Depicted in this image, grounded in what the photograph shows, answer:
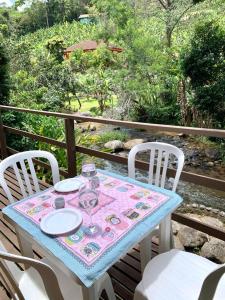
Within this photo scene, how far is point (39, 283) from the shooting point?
1431mm

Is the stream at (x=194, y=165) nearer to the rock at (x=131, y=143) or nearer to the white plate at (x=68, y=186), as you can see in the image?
the rock at (x=131, y=143)

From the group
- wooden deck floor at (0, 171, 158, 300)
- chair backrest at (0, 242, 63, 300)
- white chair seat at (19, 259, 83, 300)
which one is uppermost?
chair backrest at (0, 242, 63, 300)

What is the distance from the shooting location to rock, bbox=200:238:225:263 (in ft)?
→ 10.0

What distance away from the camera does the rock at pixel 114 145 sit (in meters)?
7.79

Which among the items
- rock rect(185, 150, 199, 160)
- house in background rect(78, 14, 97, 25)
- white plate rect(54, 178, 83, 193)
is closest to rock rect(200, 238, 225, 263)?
white plate rect(54, 178, 83, 193)

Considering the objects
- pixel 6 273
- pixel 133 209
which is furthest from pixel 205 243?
pixel 6 273

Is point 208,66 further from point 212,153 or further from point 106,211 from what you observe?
point 106,211

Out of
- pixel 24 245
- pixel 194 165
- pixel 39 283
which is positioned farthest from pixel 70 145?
pixel 194 165

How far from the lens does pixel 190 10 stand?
1168 centimetres

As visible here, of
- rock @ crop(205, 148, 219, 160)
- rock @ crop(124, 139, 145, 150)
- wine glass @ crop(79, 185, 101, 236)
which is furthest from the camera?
rock @ crop(124, 139, 145, 150)

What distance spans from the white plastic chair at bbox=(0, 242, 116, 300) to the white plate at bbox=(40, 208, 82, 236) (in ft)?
0.59

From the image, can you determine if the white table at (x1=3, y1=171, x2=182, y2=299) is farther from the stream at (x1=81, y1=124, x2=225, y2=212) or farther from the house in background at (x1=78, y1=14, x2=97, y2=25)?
the house in background at (x1=78, y1=14, x2=97, y2=25)

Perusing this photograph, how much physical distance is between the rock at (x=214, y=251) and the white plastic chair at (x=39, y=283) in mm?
1988

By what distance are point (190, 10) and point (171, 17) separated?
2.95ft
